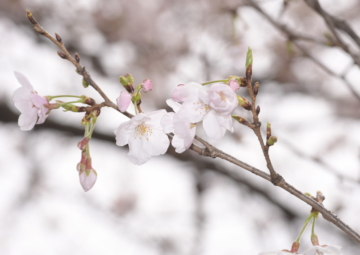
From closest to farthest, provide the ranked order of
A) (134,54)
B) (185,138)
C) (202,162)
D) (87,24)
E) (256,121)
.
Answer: (256,121) < (185,138) < (202,162) < (87,24) < (134,54)

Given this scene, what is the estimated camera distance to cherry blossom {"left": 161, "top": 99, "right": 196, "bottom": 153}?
1.00m

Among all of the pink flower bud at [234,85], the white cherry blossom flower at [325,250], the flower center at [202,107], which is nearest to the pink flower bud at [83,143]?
the flower center at [202,107]

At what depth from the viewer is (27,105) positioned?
3.38 ft

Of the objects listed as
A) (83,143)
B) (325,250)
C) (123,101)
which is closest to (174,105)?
(123,101)

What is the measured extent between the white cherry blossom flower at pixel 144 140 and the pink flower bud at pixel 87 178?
5.0 inches

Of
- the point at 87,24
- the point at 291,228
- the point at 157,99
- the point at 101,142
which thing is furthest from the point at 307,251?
the point at 87,24

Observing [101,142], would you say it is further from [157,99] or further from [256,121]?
[256,121]

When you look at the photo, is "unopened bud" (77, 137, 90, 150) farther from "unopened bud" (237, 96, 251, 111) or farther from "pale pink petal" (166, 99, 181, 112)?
"unopened bud" (237, 96, 251, 111)

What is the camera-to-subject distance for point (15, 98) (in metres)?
1.02

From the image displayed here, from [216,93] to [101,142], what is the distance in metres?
2.62

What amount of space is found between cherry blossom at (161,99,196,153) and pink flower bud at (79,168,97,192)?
0.26m

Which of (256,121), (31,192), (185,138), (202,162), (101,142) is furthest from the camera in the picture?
(31,192)

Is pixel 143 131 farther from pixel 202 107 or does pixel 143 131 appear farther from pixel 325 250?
pixel 325 250

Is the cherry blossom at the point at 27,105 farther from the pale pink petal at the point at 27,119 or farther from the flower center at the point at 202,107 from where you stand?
the flower center at the point at 202,107
